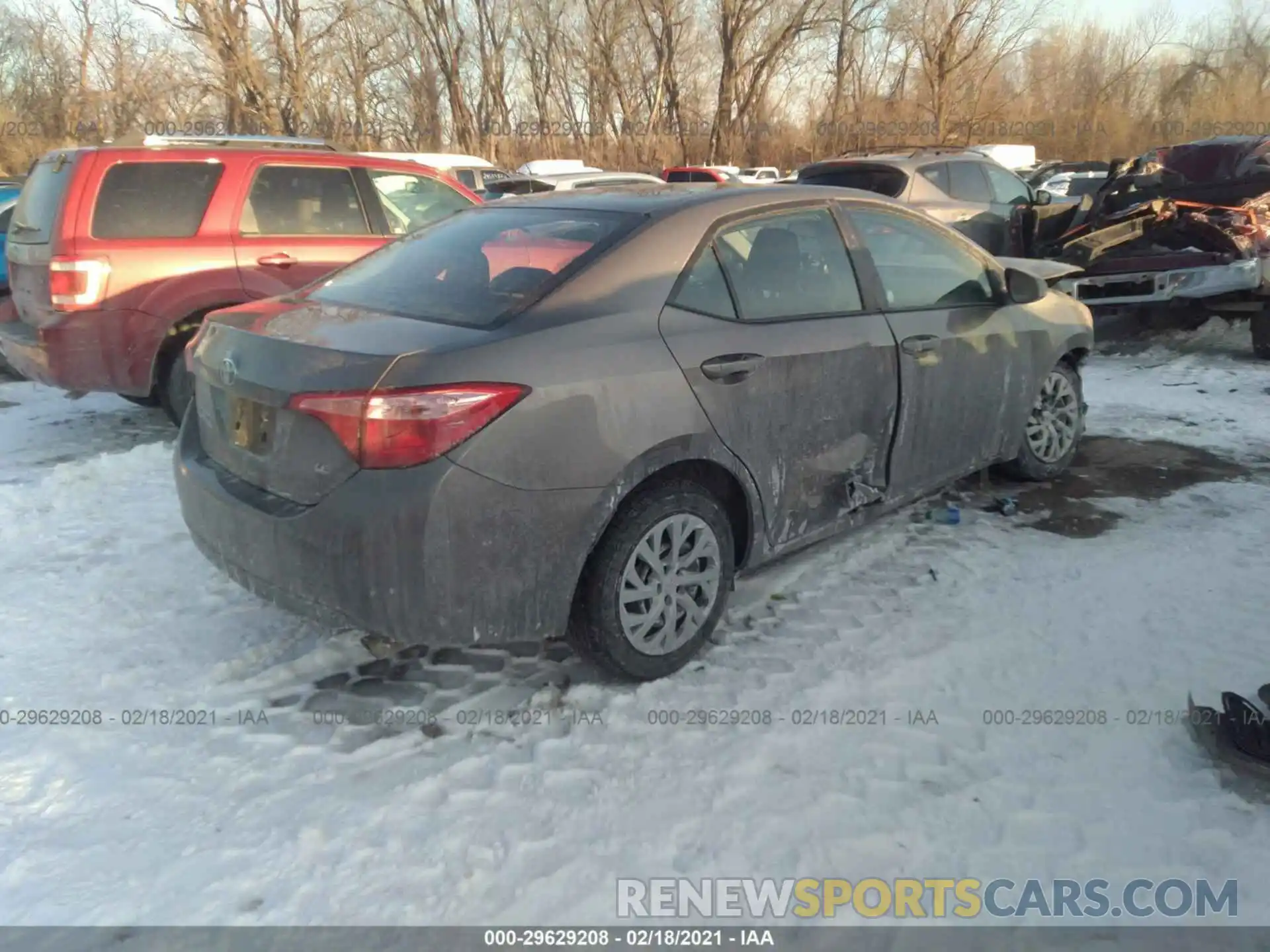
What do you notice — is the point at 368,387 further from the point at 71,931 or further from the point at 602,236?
the point at 71,931

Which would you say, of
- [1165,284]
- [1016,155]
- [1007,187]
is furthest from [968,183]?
[1016,155]

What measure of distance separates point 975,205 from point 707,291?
8.18 m

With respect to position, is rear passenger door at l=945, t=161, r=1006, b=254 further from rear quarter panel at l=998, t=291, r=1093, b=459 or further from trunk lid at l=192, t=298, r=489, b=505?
trunk lid at l=192, t=298, r=489, b=505

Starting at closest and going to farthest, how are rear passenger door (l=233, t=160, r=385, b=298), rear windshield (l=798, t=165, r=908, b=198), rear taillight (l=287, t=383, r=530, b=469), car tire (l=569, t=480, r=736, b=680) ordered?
rear taillight (l=287, t=383, r=530, b=469) < car tire (l=569, t=480, r=736, b=680) < rear passenger door (l=233, t=160, r=385, b=298) < rear windshield (l=798, t=165, r=908, b=198)

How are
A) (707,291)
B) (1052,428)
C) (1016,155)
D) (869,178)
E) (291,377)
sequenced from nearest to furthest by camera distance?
(291,377), (707,291), (1052,428), (869,178), (1016,155)

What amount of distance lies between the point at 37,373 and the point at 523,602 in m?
4.42

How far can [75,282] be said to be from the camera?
552 centimetres

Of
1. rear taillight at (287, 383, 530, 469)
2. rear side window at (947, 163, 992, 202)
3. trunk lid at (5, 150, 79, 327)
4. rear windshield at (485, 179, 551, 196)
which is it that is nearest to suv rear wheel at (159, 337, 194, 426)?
trunk lid at (5, 150, 79, 327)

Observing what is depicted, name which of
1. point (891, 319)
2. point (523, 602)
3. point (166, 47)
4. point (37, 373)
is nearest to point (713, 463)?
point (523, 602)

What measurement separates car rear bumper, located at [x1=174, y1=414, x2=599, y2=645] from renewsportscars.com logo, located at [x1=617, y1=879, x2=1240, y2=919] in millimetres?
881

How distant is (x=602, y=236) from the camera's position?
3289 mm

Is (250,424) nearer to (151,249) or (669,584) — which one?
(669,584)

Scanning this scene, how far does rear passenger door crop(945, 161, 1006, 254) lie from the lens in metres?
10.3

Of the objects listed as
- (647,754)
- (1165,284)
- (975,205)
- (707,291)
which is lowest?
(647,754)
